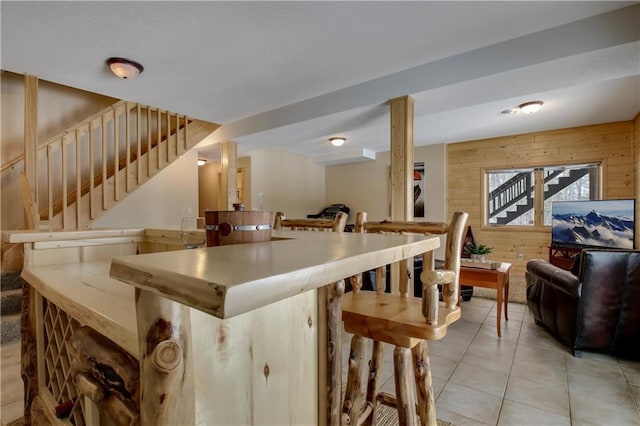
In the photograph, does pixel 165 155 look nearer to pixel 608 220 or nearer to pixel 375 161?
pixel 375 161

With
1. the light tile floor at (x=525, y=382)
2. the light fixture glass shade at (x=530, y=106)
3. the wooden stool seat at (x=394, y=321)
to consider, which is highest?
the light fixture glass shade at (x=530, y=106)

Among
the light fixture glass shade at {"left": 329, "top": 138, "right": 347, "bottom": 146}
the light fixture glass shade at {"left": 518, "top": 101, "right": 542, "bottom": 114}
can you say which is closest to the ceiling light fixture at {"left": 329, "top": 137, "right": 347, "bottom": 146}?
the light fixture glass shade at {"left": 329, "top": 138, "right": 347, "bottom": 146}

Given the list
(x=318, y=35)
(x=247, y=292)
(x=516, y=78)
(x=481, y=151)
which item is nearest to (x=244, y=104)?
(x=318, y=35)

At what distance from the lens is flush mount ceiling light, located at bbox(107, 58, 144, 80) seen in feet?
9.02

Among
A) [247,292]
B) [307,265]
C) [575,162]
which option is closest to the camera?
[247,292]

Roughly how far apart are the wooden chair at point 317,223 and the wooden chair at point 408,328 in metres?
0.29

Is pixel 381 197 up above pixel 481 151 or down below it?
below

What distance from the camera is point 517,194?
5859mm

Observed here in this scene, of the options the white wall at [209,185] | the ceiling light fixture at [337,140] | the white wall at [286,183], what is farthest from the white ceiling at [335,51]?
the white wall at [209,185]

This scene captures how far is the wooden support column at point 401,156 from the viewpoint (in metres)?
3.05

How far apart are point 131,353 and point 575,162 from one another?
6598mm

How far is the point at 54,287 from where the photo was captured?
0.98 metres

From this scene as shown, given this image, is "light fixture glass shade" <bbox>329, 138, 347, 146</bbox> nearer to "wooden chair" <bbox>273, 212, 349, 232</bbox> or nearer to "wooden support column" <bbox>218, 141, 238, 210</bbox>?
"wooden support column" <bbox>218, 141, 238, 210</bbox>

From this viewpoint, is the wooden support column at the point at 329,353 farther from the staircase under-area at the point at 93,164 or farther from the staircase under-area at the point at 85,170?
the staircase under-area at the point at 93,164
